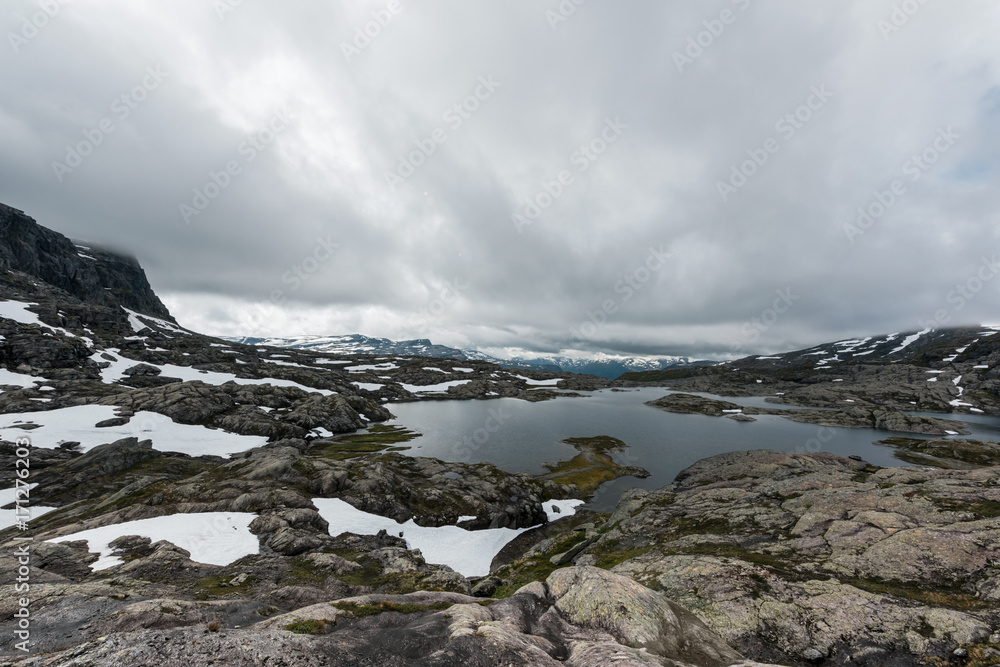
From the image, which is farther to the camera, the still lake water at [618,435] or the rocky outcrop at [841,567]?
the still lake water at [618,435]

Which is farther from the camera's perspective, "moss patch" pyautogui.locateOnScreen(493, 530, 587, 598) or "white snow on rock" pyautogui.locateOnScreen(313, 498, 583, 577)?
"white snow on rock" pyautogui.locateOnScreen(313, 498, 583, 577)

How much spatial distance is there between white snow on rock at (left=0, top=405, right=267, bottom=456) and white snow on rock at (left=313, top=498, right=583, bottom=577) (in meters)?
48.1

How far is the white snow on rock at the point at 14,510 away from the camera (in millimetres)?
37594

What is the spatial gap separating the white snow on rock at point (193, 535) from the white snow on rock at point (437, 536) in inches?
327

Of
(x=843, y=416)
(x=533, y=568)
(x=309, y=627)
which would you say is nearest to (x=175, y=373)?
(x=533, y=568)

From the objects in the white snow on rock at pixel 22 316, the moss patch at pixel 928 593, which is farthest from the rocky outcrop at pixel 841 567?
the white snow on rock at pixel 22 316

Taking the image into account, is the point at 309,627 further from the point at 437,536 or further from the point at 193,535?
the point at 437,536

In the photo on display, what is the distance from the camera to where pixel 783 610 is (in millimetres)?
16125

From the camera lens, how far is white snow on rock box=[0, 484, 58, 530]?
37.6 m

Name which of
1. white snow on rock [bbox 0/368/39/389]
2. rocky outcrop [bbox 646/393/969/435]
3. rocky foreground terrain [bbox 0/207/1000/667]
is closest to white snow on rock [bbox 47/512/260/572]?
rocky foreground terrain [bbox 0/207/1000/667]

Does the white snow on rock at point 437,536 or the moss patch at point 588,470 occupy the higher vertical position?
the white snow on rock at point 437,536

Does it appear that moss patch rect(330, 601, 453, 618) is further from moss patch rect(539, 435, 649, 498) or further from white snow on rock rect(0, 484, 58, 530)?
moss patch rect(539, 435, 649, 498)

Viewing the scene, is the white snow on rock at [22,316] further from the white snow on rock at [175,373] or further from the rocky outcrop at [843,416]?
the rocky outcrop at [843,416]

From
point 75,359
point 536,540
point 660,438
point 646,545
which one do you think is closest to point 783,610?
point 646,545
